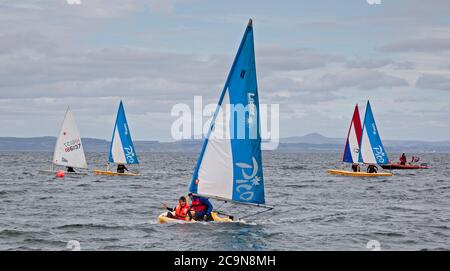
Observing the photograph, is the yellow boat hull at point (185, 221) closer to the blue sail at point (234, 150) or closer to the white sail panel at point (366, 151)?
the blue sail at point (234, 150)

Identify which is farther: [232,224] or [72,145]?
[72,145]

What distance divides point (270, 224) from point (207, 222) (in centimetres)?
391

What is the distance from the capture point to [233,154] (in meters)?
22.4

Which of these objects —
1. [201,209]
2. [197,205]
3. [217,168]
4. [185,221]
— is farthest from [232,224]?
[217,168]

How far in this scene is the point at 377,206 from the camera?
36.8 m

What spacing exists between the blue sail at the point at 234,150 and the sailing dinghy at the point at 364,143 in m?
42.0

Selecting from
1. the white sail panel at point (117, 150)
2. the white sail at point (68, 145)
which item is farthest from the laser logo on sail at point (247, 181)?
the white sail panel at point (117, 150)

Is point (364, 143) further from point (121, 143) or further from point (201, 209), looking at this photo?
point (201, 209)

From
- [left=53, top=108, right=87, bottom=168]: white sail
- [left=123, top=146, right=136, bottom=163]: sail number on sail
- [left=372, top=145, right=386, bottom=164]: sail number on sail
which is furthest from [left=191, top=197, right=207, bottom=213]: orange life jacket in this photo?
[left=372, top=145, right=386, bottom=164]: sail number on sail

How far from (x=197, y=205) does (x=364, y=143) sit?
41.6 m

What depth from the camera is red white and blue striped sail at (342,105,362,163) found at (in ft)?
209
